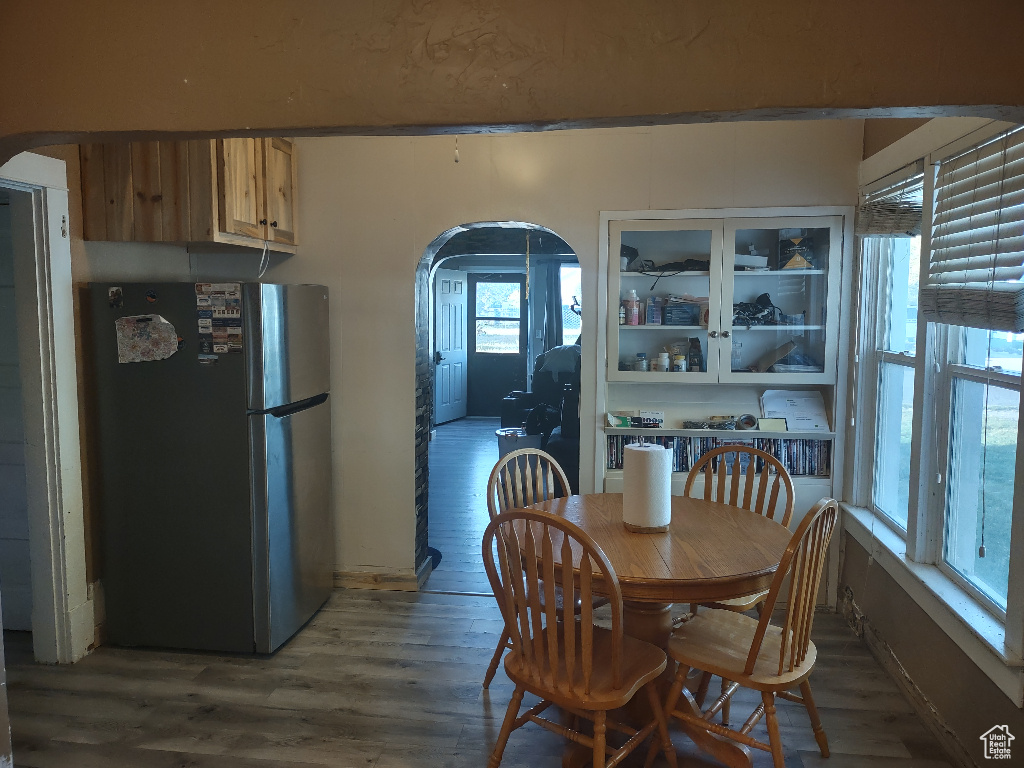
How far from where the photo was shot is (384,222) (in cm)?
377

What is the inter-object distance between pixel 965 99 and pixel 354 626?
305cm

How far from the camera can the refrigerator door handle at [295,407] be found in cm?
317

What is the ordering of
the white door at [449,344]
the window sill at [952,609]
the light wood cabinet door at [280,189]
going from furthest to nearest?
1. the white door at [449,344]
2. the light wood cabinet door at [280,189]
3. the window sill at [952,609]

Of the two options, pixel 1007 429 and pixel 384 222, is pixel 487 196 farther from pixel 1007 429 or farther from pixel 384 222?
pixel 1007 429

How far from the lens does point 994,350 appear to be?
2.37 metres

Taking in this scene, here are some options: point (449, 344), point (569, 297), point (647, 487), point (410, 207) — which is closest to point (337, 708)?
point (647, 487)

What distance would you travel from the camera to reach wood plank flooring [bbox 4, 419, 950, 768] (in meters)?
2.43

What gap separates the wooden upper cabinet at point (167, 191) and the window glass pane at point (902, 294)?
9.16 feet

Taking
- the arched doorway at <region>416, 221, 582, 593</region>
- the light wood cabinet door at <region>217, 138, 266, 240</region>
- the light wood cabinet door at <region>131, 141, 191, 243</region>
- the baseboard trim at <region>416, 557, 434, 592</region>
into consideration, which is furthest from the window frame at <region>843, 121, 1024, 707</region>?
the arched doorway at <region>416, 221, 582, 593</region>

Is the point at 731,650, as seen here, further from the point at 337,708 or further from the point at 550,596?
the point at 337,708

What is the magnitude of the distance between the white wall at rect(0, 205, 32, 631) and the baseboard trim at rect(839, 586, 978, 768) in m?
3.60

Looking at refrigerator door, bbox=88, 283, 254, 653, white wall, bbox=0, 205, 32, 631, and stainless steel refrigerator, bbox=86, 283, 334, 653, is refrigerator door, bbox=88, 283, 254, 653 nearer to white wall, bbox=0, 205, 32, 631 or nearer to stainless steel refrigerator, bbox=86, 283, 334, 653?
stainless steel refrigerator, bbox=86, 283, 334, 653

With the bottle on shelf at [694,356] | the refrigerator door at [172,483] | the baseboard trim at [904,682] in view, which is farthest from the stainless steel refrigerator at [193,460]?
the baseboard trim at [904,682]

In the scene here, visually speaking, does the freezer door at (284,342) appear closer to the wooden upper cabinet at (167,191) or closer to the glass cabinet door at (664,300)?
the wooden upper cabinet at (167,191)
